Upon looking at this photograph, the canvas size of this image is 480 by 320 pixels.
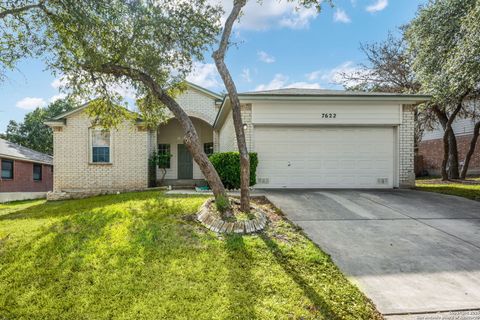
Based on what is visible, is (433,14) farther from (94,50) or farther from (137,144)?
(137,144)

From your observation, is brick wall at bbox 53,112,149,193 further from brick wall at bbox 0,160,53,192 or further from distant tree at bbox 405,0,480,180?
distant tree at bbox 405,0,480,180

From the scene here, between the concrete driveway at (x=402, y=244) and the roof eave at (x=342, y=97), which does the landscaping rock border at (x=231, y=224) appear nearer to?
the concrete driveway at (x=402, y=244)

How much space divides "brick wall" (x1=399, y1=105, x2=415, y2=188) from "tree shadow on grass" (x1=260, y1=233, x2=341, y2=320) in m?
7.41

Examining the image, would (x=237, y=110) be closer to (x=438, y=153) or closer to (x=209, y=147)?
(x=209, y=147)

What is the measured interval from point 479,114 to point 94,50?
20.4m

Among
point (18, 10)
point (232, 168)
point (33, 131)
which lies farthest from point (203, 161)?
point (33, 131)

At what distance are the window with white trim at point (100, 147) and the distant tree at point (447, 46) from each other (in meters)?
14.9

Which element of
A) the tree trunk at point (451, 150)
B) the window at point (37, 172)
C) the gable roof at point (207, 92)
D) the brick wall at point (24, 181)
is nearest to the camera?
the gable roof at point (207, 92)

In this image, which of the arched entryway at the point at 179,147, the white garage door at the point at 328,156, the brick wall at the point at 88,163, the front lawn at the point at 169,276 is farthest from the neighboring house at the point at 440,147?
the brick wall at the point at 88,163

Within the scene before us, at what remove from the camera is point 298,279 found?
10.9 feet

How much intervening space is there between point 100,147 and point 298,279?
13179mm

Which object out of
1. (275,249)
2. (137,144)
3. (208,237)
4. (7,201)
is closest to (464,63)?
(275,249)

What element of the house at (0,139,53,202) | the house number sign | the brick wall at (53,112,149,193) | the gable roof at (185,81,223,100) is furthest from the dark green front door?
the house at (0,139,53,202)

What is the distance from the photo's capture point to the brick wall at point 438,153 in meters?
17.6
